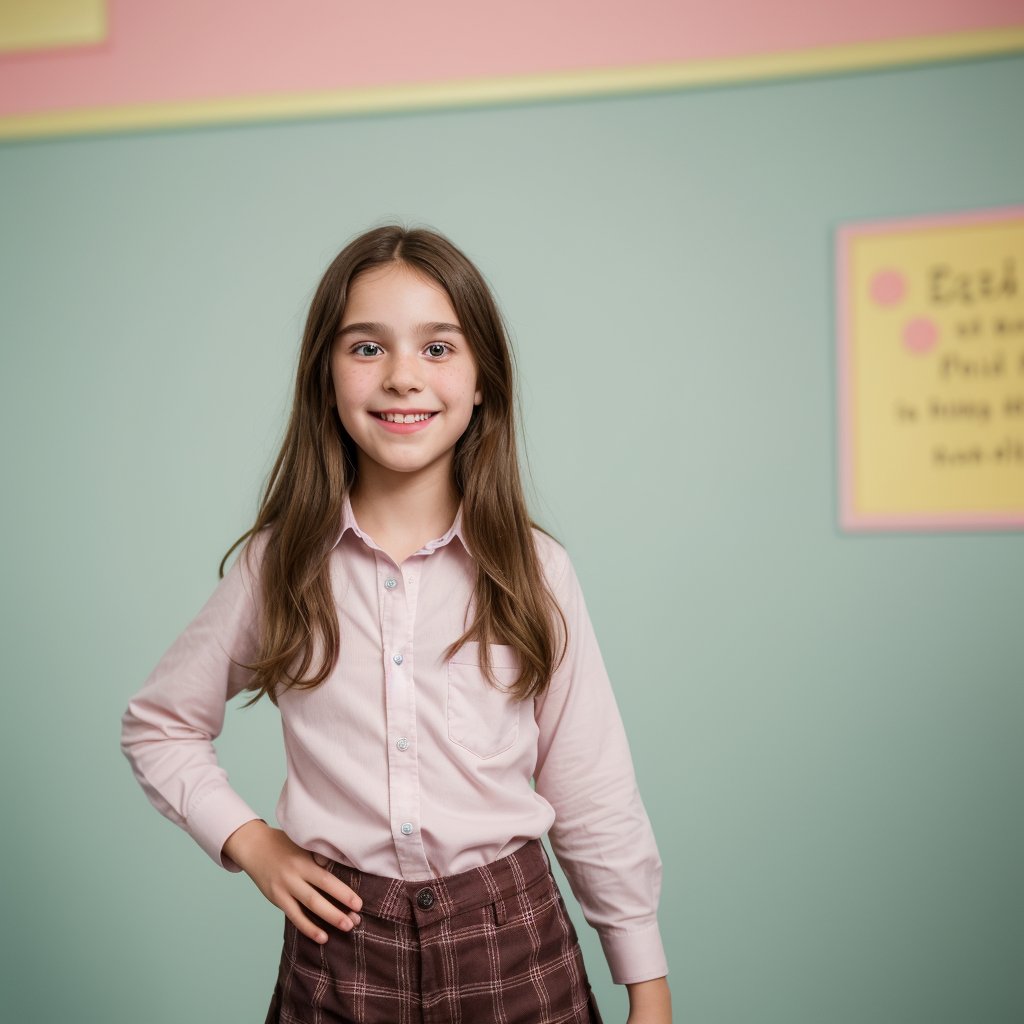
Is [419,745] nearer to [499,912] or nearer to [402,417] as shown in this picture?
[499,912]

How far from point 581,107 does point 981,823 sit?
117 cm

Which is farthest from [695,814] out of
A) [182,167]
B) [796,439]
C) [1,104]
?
[1,104]

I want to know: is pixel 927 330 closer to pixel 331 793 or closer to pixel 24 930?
pixel 331 793

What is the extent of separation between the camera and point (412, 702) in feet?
2.96

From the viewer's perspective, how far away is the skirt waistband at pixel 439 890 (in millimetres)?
859

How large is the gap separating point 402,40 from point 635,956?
4.30ft

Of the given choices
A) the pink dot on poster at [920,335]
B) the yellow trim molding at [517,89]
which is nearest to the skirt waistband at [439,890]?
the pink dot on poster at [920,335]

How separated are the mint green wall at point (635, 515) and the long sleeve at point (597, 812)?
587 millimetres

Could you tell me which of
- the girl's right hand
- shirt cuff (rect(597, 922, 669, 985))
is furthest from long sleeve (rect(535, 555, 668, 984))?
the girl's right hand

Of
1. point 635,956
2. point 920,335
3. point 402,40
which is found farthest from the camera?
point 402,40

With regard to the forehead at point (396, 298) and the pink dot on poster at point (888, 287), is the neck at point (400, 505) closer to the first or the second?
the forehead at point (396, 298)

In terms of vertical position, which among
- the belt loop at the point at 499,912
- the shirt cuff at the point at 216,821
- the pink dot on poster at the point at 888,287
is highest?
the pink dot on poster at the point at 888,287

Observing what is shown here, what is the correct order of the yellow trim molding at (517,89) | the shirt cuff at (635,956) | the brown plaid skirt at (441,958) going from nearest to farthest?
the brown plaid skirt at (441,958), the shirt cuff at (635,956), the yellow trim molding at (517,89)

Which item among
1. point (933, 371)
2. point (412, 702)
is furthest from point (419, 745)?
point (933, 371)
